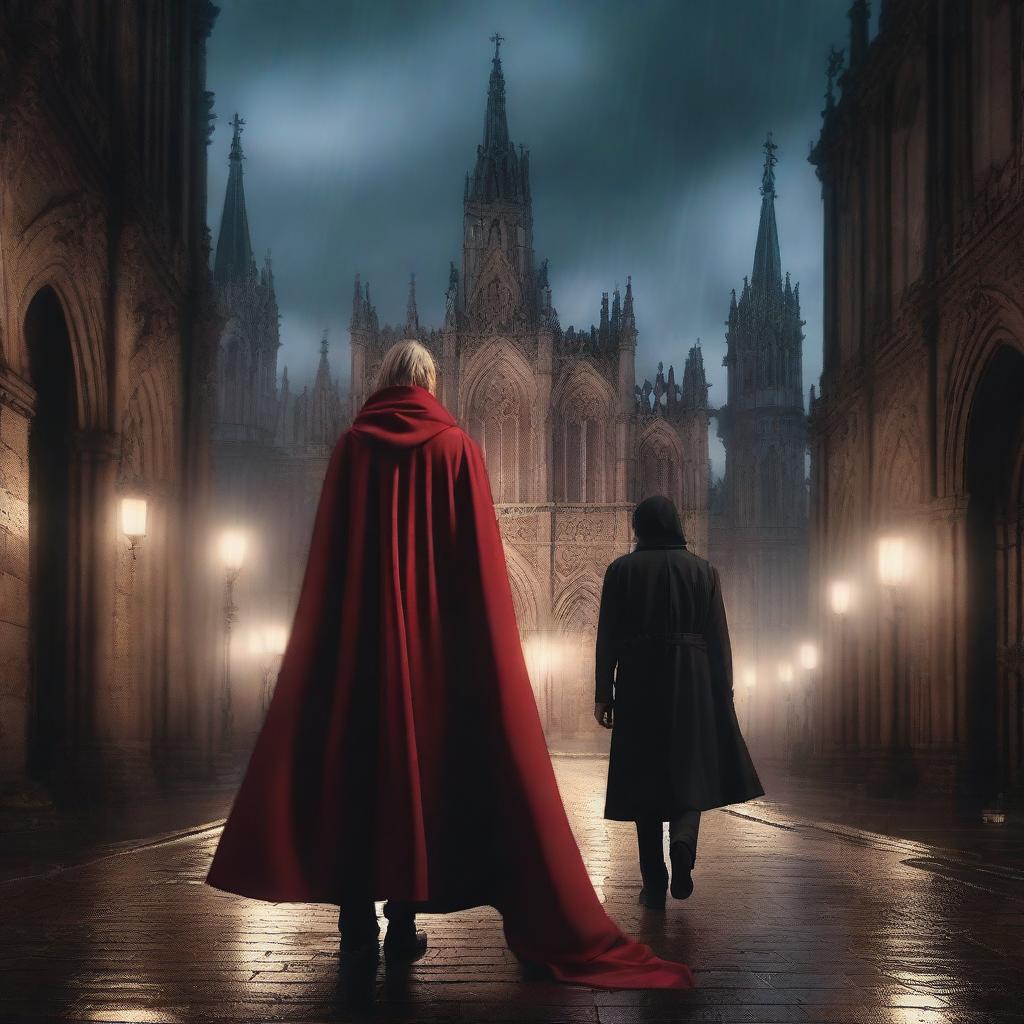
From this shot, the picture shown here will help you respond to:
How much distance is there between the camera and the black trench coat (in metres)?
5.79

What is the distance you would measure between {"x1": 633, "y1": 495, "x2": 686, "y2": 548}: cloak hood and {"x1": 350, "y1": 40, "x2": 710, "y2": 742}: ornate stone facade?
38670 mm

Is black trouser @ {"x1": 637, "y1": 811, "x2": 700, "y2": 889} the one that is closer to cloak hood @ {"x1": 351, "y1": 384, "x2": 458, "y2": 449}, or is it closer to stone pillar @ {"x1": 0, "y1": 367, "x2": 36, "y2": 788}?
cloak hood @ {"x1": 351, "y1": 384, "x2": 458, "y2": 449}

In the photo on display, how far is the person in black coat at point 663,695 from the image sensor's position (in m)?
5.75

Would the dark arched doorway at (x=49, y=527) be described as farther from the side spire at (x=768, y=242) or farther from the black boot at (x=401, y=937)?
the side spire at (x=768, y=242)

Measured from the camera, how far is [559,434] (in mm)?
46906

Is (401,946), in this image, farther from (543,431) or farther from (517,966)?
(543,431)

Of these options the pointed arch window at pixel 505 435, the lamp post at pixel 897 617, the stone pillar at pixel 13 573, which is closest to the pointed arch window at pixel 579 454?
the pointed arch window at pixel 505 435

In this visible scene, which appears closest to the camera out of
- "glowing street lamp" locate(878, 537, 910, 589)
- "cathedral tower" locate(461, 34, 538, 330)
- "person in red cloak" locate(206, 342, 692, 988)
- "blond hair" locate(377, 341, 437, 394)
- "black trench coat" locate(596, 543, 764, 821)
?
"person in red cloak" locate(206, 342, 692, 988)

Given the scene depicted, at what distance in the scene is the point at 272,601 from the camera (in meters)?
45.2

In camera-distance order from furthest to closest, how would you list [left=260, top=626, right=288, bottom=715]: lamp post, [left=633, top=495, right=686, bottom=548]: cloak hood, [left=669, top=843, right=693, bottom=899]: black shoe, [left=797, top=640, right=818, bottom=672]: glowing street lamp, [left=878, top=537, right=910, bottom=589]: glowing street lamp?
1. [left=260, top=626, right=288, bottom=715]: lamp post
2. [left=797, top=640, right=818, bottom=672]: glowing street lamp
3. [left=878, top=537, right=910, bottom=589]: glowing street lamp
4. [left=633, top=495, right=686, bottom=548]: cloak hood
5. [left=669, top=843, right=693, bottom=899]: black shoe

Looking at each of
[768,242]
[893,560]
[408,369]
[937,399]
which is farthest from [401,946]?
Answer: [768,242]

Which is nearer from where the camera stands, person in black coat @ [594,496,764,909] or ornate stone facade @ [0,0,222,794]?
person in black coat @ [594,496,764,909]

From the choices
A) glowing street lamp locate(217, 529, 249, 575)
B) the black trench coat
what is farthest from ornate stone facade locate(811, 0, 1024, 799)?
glowing street lamp locate(217, 529, 249, 575)

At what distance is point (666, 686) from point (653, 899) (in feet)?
2.95
